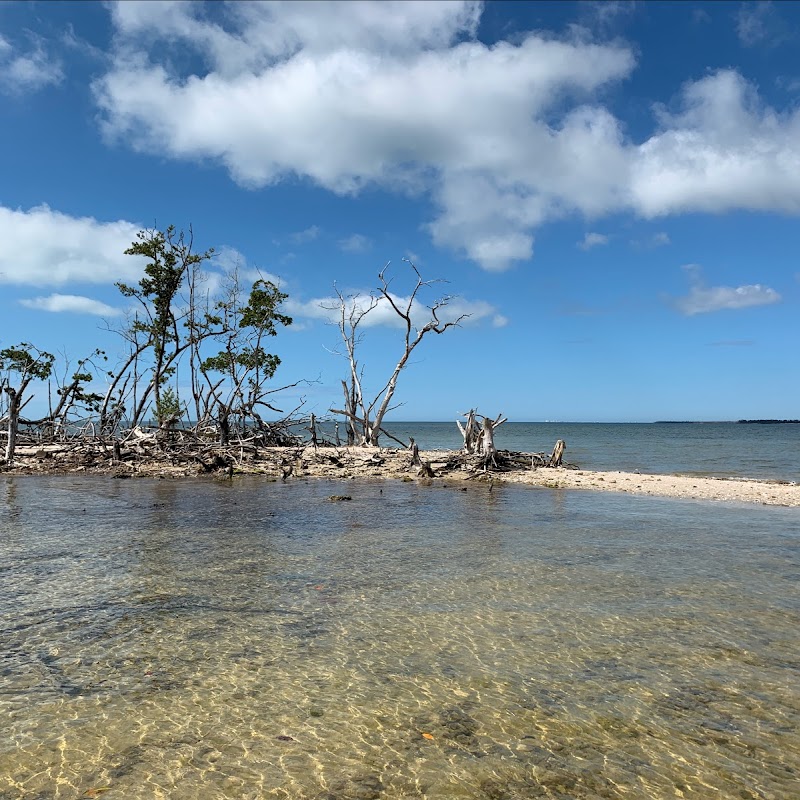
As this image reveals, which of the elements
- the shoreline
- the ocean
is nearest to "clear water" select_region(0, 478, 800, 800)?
the ocean

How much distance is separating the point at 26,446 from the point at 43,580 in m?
22.9

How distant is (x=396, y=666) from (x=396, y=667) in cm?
2

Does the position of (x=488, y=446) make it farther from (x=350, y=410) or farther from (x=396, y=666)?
(x=396, y=666)

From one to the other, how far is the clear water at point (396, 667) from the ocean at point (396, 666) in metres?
0.02

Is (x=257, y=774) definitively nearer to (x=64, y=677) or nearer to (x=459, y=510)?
(x=64, y=677)

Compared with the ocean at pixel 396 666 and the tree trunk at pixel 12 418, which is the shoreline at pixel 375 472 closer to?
the tree trunk at pixel 12 418

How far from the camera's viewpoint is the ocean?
4141 mm

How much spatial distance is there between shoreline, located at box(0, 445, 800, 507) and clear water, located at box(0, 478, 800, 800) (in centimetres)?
900

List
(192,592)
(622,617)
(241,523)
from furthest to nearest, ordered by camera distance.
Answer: (241,523) < (192,592) < (622,617)

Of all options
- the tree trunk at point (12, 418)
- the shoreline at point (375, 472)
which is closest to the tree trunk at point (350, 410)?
the shoreline at point (375, 472)

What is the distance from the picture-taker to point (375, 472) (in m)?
23.9

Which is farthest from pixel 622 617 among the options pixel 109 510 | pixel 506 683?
pixel 109 510

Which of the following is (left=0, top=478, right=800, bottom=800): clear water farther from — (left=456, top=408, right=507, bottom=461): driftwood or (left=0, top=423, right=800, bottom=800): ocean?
(left=456, top=408, right=507, bottom=461): driftwood

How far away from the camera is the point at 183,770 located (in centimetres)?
412
